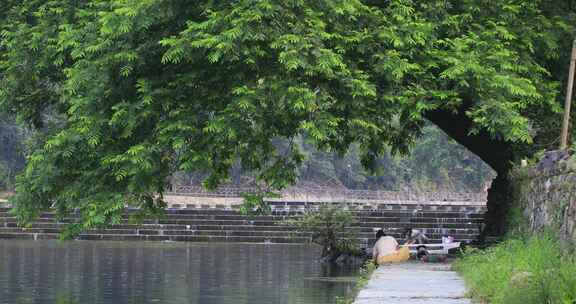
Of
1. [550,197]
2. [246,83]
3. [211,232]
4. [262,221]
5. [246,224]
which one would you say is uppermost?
[246,83]

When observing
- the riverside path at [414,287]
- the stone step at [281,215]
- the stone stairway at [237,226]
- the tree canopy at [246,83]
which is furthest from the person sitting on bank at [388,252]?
the stone step at [281,215]

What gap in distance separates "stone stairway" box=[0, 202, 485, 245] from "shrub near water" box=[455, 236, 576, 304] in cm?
2260

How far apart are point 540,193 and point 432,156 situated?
189ft

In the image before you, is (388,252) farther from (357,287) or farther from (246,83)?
(357,287)

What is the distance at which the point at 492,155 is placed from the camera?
2031cm

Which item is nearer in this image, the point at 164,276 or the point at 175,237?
the point at 164,276

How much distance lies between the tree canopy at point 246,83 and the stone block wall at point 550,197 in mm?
1007

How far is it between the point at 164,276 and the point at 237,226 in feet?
60.9

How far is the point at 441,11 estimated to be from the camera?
55.9ft

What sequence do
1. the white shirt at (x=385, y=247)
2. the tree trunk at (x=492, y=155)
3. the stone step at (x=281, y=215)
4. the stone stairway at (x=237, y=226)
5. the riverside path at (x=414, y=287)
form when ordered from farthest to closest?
1. the stone step at (x=281, y=215)
2. the stone stairway at (x=237, y=226)
3. the tree trunk at (x=492, y=155)
4. the white shirt at (x=385, y=247)
5. the riverside path at (x=414, y=287)

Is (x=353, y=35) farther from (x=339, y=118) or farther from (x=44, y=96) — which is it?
(x=44, y=96)

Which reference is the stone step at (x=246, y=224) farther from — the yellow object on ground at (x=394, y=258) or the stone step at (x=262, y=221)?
the yellow object on ground at (x=394, y=258)

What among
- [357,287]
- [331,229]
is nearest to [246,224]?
[331,229]

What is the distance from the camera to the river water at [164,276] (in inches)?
637
